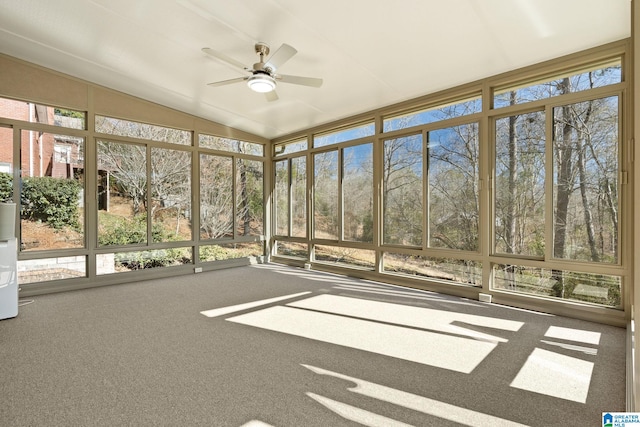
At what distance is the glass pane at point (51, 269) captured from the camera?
4.50 meters

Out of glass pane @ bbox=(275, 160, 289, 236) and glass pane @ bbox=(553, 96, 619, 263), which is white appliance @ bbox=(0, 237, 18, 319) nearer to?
glass pane @ bbox=(275, 160, 289, 236)

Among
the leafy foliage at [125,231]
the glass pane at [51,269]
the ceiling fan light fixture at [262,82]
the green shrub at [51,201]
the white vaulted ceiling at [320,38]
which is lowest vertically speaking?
the glass pane at [51,269]

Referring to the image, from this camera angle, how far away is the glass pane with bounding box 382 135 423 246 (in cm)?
486

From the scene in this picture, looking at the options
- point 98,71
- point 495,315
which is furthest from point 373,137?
point 98,71

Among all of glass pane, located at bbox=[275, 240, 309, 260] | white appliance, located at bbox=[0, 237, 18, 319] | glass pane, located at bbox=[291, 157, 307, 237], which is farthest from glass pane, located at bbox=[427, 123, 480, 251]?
white appliance, located at bbox=[0, 237, 18, 319]

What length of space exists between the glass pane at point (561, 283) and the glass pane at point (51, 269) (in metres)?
6.18

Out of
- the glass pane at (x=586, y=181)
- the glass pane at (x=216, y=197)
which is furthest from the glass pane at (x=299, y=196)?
the glass pane at (x=586, y=181)

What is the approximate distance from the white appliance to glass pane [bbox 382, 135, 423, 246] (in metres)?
4.93

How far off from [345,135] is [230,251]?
347 cm

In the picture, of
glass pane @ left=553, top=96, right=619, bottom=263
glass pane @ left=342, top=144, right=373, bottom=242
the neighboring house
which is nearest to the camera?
glass pane @ left=553, top=96, right=619, bottom=263

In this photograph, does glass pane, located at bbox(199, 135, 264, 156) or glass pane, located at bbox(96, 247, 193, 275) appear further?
glass pane, located at bbox(199, 135, 264, 156)

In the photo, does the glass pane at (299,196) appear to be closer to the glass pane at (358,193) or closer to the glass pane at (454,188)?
the glass pane at (358,193)

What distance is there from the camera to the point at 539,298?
3719 millimetres

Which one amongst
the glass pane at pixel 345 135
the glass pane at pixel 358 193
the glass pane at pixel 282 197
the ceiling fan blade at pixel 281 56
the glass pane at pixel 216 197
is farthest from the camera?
the glass pane at pixel 282 197
